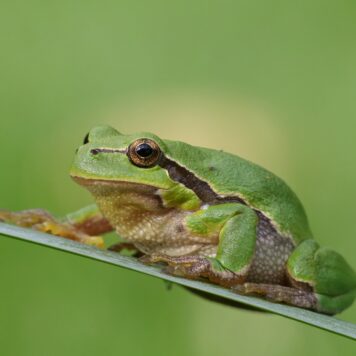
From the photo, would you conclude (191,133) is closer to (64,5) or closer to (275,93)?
(275,93)

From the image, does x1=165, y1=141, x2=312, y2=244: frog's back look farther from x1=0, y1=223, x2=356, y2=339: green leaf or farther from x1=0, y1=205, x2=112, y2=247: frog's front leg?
x1=0, y1=223, x2=356, y2=339: green leaf

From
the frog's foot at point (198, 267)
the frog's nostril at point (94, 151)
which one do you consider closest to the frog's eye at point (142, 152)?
the frog's nostril at point (94, 151)

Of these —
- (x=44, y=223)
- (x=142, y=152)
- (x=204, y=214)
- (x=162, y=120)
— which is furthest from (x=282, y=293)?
(x=162, y=120)

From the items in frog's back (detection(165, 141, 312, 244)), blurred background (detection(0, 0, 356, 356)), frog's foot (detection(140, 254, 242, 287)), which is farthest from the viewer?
blurred background (detection(0, 0, 356, 356))

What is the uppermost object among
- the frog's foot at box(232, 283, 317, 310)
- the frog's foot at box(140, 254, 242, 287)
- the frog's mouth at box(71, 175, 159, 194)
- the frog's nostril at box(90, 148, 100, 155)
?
the frog's nostril at box(90, 148, 100, 155)

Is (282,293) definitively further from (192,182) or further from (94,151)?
(94,151)

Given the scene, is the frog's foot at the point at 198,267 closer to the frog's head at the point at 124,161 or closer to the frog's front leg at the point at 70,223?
the frog's head at the point at 124,161

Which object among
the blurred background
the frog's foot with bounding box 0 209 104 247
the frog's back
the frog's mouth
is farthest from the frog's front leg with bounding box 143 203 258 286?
the blurred background
